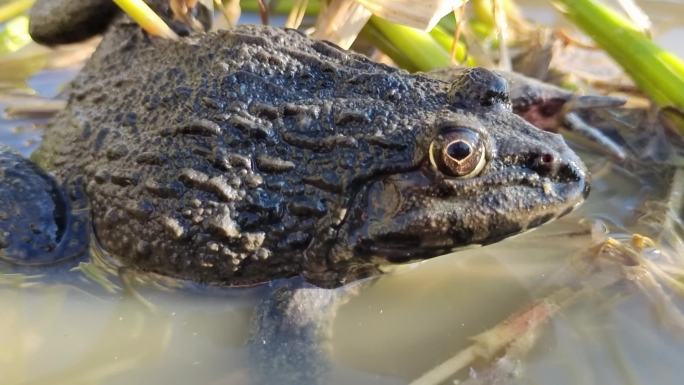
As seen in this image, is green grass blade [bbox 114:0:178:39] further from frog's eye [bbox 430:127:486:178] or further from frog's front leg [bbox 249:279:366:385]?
frog's eye [bbox 430:127:486:178]

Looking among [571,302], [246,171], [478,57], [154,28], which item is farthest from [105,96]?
[571,302]

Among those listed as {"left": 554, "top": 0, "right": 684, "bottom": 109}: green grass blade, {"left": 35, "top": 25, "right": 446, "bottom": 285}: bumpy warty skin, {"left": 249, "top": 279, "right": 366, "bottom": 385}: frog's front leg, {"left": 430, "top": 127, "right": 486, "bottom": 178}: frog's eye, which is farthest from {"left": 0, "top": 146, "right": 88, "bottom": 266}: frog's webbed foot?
{"left": 554, "top": 0, "right": 684, "bottom": 109}: green grass blade

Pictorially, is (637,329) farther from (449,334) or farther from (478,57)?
(478,57)

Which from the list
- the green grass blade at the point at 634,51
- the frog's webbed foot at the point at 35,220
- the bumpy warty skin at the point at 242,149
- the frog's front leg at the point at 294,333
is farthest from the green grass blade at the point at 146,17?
the green grass blade at the point at 634,51

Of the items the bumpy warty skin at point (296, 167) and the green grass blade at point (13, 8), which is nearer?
the bumpy warty skin at point (296, 167)

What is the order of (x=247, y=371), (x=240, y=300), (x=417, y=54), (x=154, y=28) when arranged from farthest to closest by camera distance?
(x=417, y=54)
(x=154, y=28)
(x=240, y=300)
(x=247, y=371)

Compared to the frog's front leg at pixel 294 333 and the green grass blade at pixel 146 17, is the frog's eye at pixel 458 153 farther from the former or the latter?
the green grass blade at pixel 146 17

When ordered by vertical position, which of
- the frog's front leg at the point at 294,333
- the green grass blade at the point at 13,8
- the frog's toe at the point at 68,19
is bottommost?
the green grass blade at the point at 13,8
